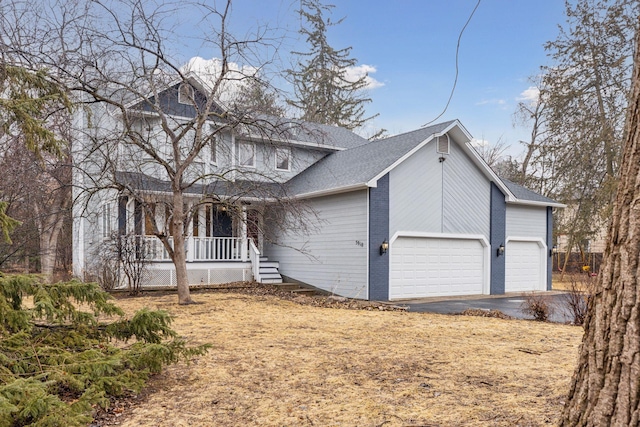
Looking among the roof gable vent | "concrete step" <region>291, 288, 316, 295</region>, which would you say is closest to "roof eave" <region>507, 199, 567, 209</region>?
the roof gable vent

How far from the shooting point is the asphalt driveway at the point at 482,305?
10956mm

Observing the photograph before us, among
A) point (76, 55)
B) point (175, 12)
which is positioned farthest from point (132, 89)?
point (175, 12)

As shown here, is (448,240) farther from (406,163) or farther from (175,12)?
(175,12)

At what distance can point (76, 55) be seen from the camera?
9.86m

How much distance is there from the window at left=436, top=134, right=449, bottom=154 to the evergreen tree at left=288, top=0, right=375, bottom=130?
18116mm

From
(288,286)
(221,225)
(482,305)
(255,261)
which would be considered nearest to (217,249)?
(221,225)

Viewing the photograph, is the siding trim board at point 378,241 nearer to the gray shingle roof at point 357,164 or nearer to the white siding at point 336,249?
the white siding at point 336,249

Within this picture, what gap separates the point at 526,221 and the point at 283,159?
9.55 metres

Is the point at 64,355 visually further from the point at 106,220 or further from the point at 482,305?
the point at 106,220

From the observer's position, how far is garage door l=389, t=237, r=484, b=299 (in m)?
14.1

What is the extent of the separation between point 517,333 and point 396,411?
509 centimetres

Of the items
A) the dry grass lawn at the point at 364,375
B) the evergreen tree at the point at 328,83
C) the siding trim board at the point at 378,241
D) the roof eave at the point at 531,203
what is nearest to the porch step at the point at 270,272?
the siding trim board at the point at 378,241

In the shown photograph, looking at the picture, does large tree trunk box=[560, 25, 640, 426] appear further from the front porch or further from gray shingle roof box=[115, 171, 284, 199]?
the front porch

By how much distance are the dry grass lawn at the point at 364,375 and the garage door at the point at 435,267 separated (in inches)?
188
